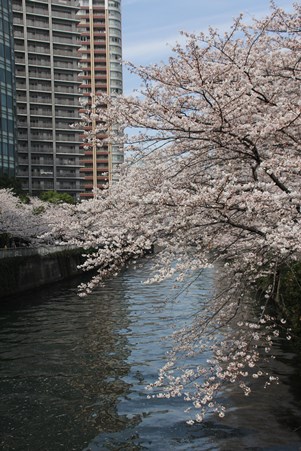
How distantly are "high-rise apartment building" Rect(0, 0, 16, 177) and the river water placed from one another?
41640 mm

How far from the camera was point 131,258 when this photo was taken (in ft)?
28.9

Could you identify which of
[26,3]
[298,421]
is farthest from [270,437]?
[26,3]

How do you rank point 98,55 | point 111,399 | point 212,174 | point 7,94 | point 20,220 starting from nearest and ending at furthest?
point 212,174, point 111,399, point 20,220, point 7,94, point 98,55

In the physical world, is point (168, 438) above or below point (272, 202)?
below

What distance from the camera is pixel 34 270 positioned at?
116 feet

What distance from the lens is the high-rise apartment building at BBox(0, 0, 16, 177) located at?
187 ft

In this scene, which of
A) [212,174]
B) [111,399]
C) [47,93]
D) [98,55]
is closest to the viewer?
[212,174]

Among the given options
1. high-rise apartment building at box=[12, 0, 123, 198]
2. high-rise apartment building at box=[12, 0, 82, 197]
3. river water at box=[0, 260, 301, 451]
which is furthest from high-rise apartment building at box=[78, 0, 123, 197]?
river water at box=[0, 260, 301, 451]

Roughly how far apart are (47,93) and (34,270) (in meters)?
59.8

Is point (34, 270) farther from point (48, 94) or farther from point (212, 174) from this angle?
point (48, 94)

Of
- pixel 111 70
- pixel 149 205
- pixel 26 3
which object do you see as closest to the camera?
pixel 149 205

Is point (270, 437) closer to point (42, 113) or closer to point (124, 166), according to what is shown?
point (124, 166)

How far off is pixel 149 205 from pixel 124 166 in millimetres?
1747

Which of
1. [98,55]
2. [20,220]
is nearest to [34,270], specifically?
[20,220]
